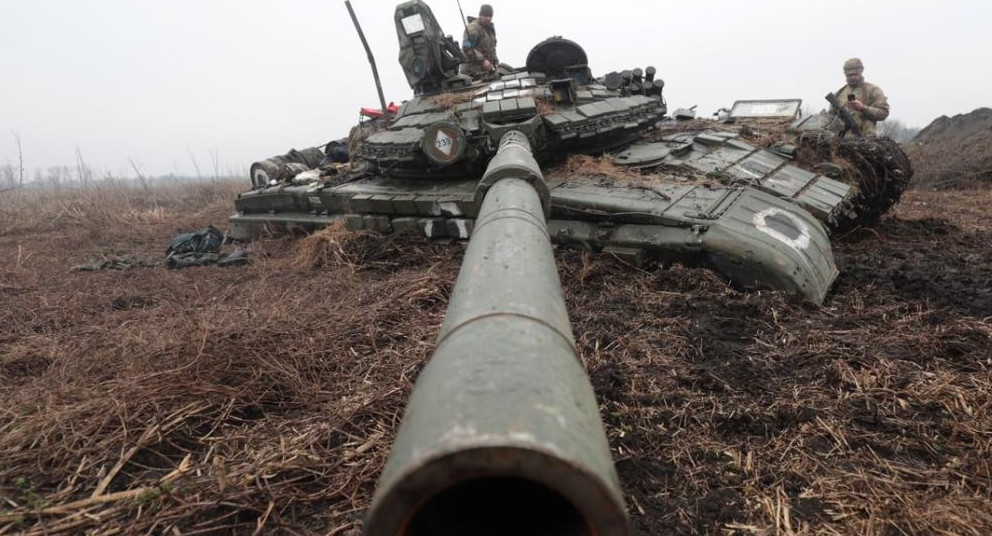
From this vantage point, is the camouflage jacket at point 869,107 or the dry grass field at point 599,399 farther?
the camouflage jacket at point 869,107

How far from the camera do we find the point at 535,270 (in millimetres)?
1681

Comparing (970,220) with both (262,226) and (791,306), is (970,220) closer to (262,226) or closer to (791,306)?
(791,306)

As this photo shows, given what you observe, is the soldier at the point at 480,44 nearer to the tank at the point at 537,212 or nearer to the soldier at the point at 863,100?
the tank at the point at 537,212

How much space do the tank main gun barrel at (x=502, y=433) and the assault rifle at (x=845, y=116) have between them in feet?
28.7

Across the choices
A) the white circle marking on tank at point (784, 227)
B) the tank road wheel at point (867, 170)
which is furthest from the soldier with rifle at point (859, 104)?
the white circle marking on tank at point (784, 227)

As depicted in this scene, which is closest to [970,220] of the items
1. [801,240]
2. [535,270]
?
[801,240]

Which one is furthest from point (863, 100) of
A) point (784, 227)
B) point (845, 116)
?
point (784, 227)

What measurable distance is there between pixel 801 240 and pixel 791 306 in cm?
80

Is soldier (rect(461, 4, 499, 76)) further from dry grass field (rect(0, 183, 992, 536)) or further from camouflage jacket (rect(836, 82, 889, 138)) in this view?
camouflage jacket (rect(836, 82, 889, 138))

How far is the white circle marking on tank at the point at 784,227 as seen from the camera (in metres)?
4.60

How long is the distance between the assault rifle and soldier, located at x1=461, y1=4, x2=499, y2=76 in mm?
4997

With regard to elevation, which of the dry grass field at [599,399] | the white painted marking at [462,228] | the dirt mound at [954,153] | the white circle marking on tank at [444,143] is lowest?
the dirt mound at [954,153]

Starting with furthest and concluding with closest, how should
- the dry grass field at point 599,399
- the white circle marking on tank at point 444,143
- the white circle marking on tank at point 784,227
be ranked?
the white circle marking on tank at point 444,143
the white circle marking on tank at point 784,227
the dry grass field at point 599,399

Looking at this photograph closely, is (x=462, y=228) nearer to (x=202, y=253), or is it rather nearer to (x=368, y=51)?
(x=202, y=253)
